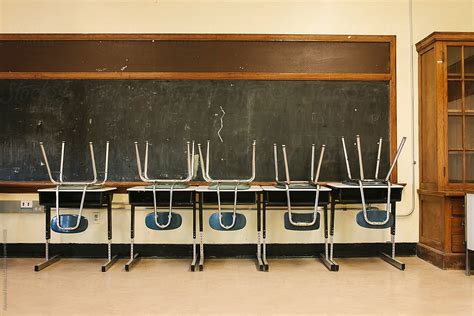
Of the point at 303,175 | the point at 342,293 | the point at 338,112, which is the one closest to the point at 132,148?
the point at 303,175

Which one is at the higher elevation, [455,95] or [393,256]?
[455,95]

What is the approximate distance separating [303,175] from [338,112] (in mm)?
802

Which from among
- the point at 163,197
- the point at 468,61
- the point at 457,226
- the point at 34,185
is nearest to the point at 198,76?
the point at 163,197

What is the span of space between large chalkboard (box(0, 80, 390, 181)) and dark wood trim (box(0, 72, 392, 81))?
0.18 feet

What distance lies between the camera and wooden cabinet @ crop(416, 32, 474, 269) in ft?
12.0

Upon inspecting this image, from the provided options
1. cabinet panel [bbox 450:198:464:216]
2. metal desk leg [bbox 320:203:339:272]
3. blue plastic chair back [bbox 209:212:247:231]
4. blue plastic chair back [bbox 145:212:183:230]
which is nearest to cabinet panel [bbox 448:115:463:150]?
cabinet panel [bbox 450:198:464:216]

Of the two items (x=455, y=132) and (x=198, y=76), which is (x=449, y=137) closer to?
(x=455, y=132)

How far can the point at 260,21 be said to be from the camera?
4.23 m

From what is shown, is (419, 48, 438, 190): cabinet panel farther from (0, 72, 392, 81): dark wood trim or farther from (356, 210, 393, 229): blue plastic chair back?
(356, 210, 393, 229): blue plastic chair back

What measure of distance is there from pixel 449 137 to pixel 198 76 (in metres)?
2.68

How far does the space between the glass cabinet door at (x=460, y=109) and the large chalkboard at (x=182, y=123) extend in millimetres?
634

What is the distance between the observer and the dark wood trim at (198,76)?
4.16 m

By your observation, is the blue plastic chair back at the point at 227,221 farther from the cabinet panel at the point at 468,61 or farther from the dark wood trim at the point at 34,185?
the cabinet panel at the point at 468,61

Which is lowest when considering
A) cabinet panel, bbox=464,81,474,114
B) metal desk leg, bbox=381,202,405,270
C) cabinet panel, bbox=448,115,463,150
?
metal desk leg, bbox=381,202,405,270
